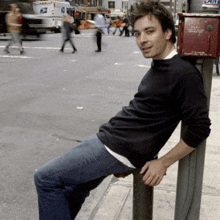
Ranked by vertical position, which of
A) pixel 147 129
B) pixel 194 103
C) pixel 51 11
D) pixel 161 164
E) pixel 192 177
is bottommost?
pixel 192 177

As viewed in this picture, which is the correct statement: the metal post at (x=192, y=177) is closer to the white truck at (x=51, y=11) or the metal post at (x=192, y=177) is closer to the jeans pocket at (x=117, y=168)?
the jeans pocket at (x=117, y=168)

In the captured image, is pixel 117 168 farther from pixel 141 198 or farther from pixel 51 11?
pixel 51 11

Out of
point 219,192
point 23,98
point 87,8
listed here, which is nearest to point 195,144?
point 219,192

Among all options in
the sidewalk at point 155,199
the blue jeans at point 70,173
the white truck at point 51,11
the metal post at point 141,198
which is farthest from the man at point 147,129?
the white truck at point 51,11

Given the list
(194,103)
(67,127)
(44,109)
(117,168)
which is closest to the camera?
(194,103)

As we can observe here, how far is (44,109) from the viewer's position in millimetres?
6715

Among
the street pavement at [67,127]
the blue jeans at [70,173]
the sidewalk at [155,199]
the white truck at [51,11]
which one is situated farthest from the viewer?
the white truck at [51,11]

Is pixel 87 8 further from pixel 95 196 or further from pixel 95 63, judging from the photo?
pixel 95 196

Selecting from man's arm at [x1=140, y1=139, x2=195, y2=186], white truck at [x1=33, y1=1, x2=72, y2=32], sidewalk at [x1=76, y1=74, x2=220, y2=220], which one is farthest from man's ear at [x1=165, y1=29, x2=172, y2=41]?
white truck at [x1=33, y1=1, x2=72, y2=32]

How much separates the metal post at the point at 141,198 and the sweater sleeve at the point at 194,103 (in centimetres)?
46

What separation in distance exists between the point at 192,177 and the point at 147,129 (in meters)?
0.41

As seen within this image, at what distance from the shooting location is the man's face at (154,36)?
2.00m

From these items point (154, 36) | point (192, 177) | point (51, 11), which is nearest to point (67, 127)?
point (192, 177)

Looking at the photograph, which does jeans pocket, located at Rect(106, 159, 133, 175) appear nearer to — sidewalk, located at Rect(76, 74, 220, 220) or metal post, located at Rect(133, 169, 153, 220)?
metal post, located at Rect(133, 169, 153, 220)
